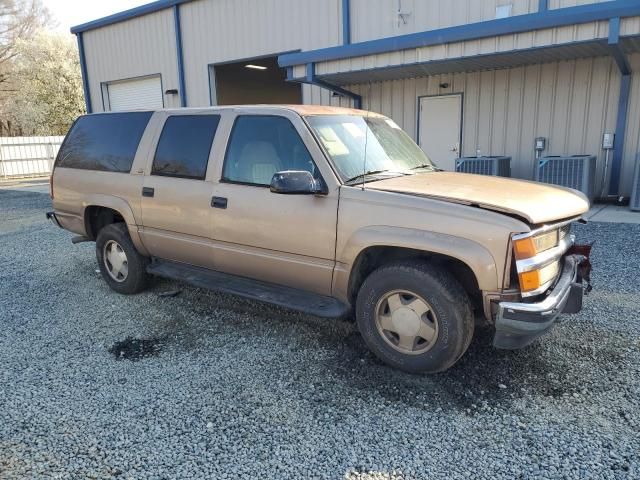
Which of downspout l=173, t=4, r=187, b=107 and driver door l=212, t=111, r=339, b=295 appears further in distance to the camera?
downspout l=173, t=4, r=187, b=107

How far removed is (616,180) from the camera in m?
9.84

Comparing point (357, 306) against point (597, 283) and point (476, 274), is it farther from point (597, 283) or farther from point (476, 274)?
point (597, 283)

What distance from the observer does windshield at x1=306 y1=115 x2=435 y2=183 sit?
3.80 m

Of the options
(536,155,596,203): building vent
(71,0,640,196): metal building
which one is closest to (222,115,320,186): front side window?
(71,0,640,196): metal building

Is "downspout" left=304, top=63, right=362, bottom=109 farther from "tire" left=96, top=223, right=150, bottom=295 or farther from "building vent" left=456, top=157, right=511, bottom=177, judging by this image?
"tire" left=96, top=223, right=150, bottom=295

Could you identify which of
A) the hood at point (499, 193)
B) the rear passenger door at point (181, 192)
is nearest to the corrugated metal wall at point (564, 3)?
the hood at point (499, 193)

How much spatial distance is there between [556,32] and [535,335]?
6.83 metres

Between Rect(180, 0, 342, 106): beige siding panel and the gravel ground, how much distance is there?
33.5 ft

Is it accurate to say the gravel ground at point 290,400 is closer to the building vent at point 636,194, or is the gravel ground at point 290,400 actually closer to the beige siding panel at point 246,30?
the building vent at point 636,194

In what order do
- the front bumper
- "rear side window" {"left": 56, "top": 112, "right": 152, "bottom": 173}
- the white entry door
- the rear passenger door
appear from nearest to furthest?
1. the front bumper
2. the rear passenger door
3. "rear side window" {"left": 56, "top": 112, "right": 152, "bottom": 173}
4. the white entry door

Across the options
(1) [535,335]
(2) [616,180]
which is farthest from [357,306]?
(2) [616,180]

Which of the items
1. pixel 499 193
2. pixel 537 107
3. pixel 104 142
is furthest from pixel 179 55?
pixel 499 193

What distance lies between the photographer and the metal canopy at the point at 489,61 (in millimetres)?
8492

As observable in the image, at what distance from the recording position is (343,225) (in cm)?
353
